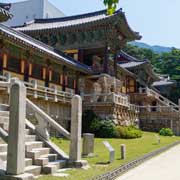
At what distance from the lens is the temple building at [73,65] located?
2634 centimetres

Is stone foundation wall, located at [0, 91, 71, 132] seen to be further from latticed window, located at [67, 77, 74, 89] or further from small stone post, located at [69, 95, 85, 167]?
small stone post, located at [69, 95, 85, 167]

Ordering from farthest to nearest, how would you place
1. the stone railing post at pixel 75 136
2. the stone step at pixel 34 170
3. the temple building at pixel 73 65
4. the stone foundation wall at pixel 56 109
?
the temple building at pixel 73 65
the stone foundation wall at pixel 56 109
the stone railing post at pixel 75 136
the stone step at pixel 34 170

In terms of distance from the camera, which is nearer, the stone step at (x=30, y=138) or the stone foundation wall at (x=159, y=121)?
the stone step at (x=30, y=138)

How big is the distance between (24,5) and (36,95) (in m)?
52.3

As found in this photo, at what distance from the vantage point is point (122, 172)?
38.7 ft

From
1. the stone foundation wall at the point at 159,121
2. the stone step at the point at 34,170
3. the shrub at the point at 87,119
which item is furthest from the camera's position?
the stone foundation wall at the point at 159,121

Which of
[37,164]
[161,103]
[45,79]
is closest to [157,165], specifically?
[37,164]

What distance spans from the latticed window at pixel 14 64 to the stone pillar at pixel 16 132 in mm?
17682

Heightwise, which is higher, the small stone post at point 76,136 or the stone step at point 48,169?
the small stone post at point 76,136

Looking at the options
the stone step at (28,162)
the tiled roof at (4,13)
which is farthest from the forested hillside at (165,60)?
the stone step at (28,162)

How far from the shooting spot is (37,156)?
35.4 ft

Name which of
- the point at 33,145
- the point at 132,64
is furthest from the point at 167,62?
the point at 33,145

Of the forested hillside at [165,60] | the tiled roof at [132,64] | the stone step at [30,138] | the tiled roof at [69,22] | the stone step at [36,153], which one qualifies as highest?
the forested hillside at [165,60]

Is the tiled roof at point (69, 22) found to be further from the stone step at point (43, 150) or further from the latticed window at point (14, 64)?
the stone step at point (43, 150)
